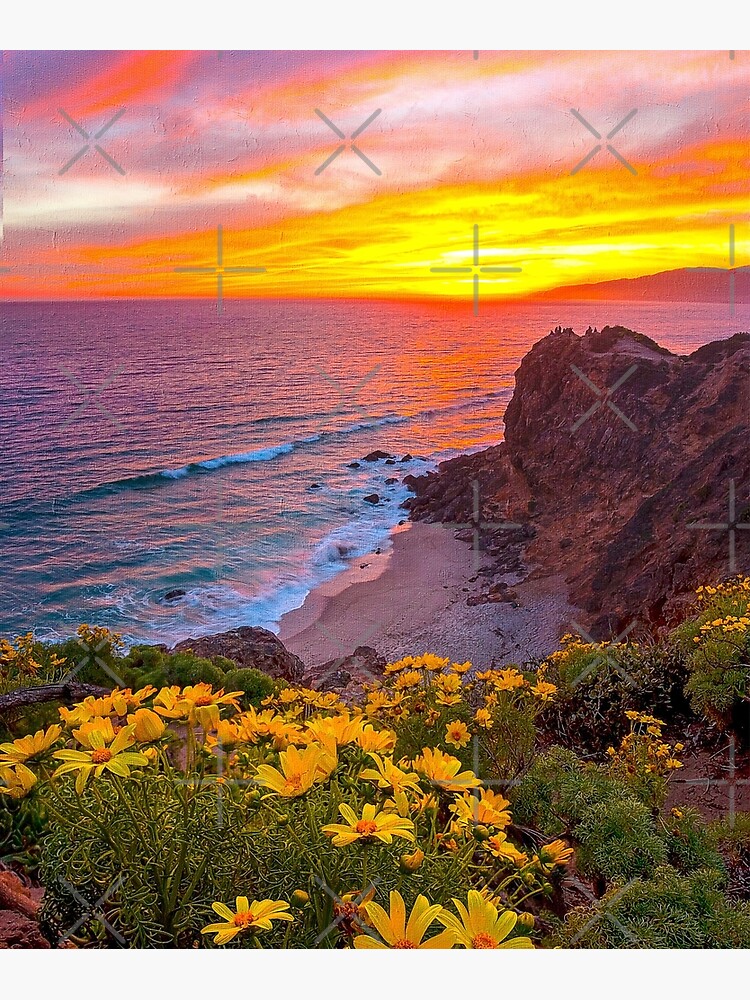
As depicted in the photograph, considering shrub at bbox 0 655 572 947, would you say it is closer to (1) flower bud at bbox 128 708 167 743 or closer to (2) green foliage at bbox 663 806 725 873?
(1) flower bud at bbox 128 708 167 743

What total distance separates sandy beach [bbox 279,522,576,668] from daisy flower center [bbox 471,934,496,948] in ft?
3.39

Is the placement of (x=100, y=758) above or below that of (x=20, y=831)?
above

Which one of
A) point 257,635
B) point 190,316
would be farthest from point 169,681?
point 190,316

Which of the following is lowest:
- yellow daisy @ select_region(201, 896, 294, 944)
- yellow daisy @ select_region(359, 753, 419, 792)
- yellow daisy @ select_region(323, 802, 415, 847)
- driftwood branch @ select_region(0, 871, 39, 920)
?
driftwood branch @ select_region(0, 871, 39, 920)

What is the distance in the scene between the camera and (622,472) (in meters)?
2.32

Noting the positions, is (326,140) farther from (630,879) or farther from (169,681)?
(630,879)

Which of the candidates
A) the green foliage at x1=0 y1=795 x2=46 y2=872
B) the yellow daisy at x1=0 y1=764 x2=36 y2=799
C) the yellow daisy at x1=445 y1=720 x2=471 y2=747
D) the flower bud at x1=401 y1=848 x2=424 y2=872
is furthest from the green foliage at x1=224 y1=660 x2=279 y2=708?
the flower bud at x1=401 y1=848 x2=424 y2=872

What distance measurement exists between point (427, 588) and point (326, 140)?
1.22m

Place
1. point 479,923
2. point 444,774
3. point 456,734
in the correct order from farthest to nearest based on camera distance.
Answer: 1. point 456,734
2. point 444,774
3. point 479,923

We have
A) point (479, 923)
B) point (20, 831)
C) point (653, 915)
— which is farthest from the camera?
point (653, 915)

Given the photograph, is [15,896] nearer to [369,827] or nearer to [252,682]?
[252,682]

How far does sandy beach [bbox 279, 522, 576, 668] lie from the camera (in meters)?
2.25

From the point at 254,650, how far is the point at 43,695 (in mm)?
543
